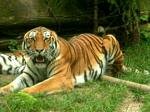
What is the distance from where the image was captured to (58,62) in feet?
24.3

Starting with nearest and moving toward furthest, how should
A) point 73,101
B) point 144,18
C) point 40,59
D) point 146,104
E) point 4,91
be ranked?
point 146,104 → point 73,101 → point 4,91 → point 40,59 → point 144,18

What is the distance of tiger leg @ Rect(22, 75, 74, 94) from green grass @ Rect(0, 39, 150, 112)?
94 mm

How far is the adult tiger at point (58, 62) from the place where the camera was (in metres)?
7.14

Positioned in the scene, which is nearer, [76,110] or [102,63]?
[76,110]

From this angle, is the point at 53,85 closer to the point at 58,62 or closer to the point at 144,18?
the point at 58,62

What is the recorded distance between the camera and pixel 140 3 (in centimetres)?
980

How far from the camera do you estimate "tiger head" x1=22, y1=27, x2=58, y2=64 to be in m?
7.12

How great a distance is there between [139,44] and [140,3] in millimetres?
763

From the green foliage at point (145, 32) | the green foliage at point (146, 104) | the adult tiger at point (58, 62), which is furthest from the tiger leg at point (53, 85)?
the green foliage at point (145, 32)

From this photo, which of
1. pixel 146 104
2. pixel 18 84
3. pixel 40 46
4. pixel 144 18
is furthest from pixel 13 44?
pixel 146 104

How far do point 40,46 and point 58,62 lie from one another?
16.9 inches

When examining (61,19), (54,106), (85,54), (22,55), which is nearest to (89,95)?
(54,106)

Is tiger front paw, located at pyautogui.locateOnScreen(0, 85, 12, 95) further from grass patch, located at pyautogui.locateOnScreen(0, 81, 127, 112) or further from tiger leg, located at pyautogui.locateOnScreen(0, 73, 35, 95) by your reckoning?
grass patch, located at pyautogui.locateOnScreen(0, 81, 127, 112)

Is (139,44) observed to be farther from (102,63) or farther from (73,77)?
(73,77)
